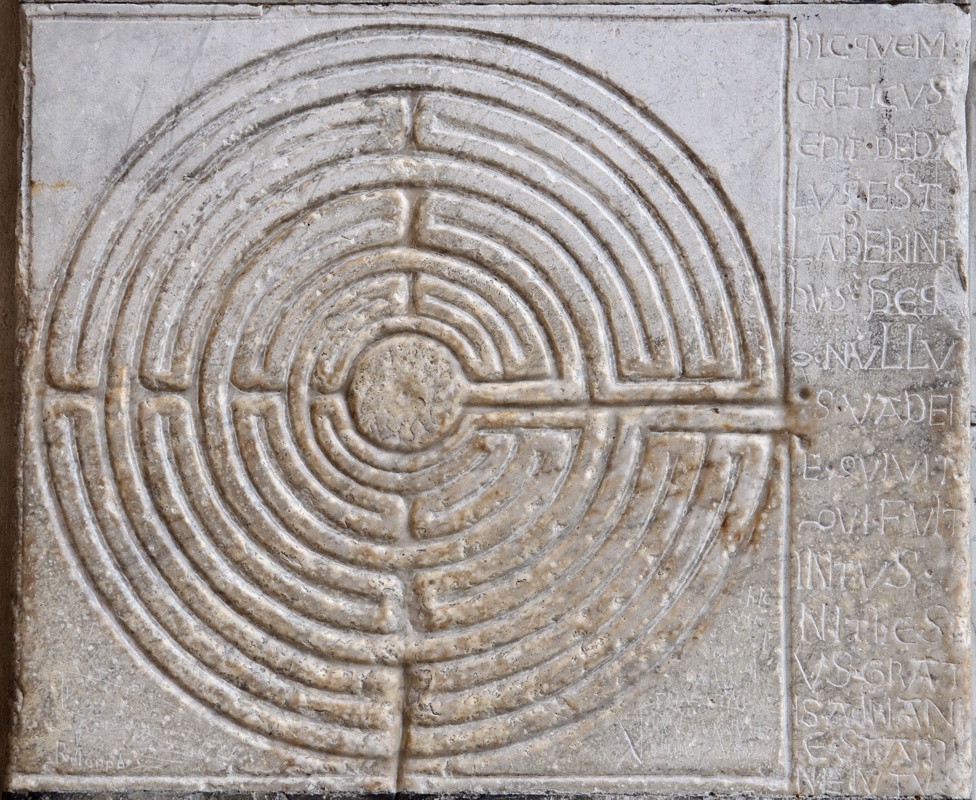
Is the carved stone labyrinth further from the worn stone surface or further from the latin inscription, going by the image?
the latin inscription

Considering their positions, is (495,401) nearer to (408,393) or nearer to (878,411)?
(408,393)

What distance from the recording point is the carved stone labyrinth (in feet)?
9.38

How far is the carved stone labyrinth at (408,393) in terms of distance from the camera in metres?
2.86

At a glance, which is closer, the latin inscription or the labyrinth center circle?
the latin inscription

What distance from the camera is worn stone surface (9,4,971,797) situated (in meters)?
2.84

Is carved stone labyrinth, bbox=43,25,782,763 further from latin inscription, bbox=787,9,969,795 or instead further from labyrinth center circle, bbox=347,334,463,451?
latin inscription, bbox=787,9,969,795

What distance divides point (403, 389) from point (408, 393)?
2 cm

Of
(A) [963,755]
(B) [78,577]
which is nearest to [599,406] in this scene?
(A) [963,755]

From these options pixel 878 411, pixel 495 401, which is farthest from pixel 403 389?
pixel 878 411

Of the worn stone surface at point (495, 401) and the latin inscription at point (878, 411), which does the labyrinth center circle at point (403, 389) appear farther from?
the latin inscription at point (878, 411)

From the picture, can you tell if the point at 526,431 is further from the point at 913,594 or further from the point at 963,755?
the point at 963,755

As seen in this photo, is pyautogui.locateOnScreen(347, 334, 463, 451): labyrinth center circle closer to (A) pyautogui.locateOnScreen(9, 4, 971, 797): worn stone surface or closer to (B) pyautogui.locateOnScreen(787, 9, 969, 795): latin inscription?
(A) pyautogui.locateOnScreen(9, 4, 971, 797): worn stone surface

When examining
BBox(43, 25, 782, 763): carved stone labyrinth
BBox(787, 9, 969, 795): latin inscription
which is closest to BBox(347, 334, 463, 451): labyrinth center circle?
BBox(43, 25, 782, 763): carved stone labyrinth

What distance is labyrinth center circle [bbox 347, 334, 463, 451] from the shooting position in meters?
2.93
